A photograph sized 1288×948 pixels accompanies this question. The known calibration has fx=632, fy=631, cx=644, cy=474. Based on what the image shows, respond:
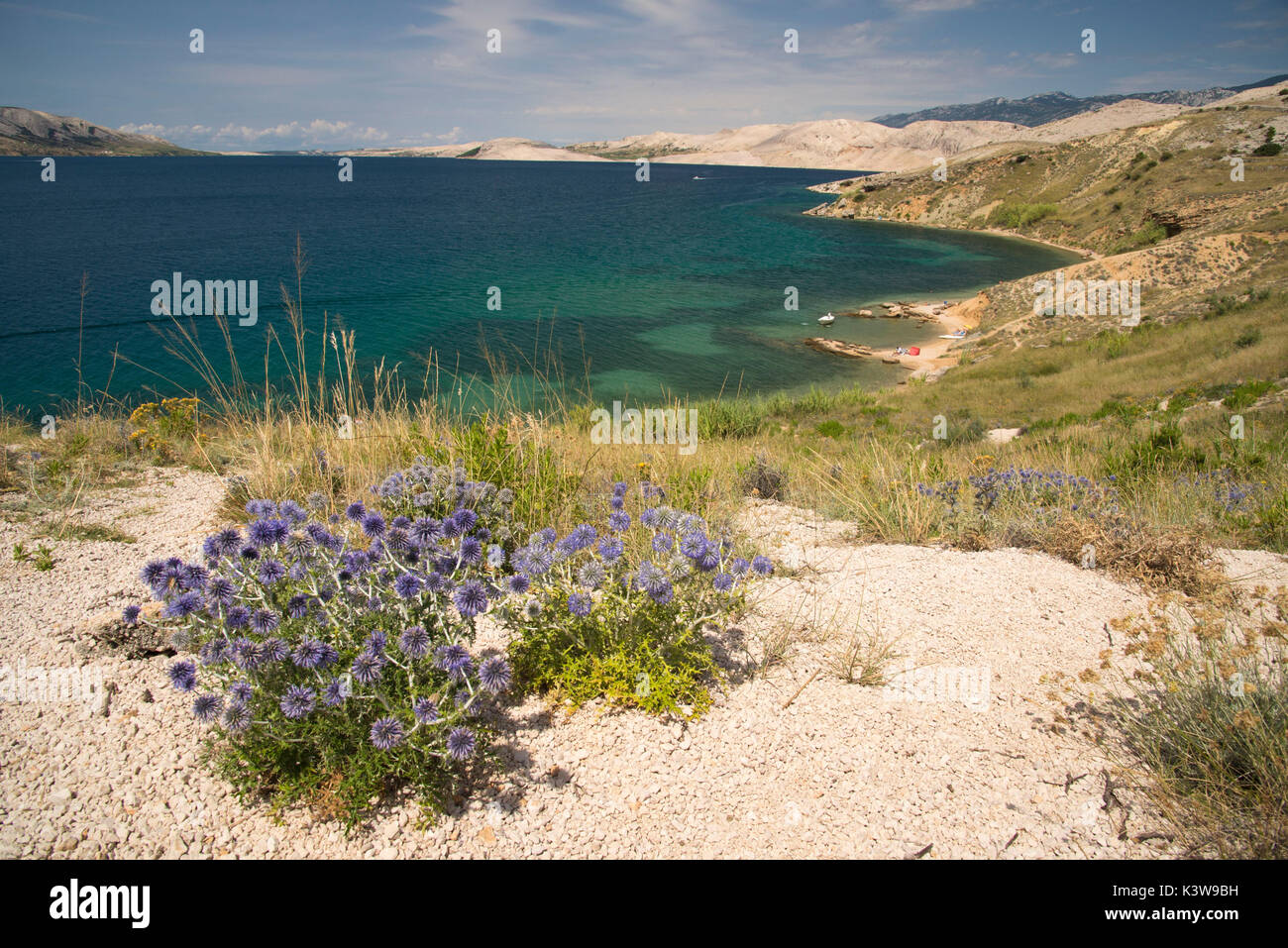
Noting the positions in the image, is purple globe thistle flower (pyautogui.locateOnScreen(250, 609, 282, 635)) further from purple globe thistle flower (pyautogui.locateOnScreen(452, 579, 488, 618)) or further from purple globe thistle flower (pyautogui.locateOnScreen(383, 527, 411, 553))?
purple globe thistle flower (pyautogui.locateOnScreen(452, 579, 488, 618))

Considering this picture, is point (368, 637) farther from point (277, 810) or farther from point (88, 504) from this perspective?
point (88, 504)

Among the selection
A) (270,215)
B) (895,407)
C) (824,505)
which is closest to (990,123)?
(270,215)

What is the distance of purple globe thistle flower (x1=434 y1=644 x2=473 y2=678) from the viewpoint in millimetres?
2217

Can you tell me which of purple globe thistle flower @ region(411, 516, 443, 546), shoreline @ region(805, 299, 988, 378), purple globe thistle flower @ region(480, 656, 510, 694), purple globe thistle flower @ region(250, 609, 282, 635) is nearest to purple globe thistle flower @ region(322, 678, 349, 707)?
purple globe thistle flower @ region(250, 609, 282, 635)

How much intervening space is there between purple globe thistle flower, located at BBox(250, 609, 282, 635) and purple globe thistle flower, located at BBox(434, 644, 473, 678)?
0.61m

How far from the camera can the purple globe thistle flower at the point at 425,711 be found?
85.9 inches

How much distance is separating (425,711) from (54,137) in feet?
813

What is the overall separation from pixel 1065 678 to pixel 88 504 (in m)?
7.17

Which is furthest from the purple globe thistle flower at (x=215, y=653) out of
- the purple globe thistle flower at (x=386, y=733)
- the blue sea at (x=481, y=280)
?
the blue sea at (x=481, y=280)

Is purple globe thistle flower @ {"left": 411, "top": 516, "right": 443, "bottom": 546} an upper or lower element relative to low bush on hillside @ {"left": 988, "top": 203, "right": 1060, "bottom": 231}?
lower

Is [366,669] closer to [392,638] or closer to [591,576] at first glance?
[392,638]

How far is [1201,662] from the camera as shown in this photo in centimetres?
321

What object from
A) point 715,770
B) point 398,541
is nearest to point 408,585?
point 398,541

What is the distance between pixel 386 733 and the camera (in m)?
2.18
